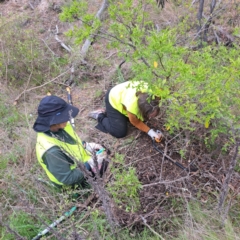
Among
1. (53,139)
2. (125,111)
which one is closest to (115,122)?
(125,111)

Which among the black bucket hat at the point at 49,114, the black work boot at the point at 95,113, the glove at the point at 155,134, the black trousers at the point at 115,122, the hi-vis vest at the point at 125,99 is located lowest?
the black work boot at the point at 95,113

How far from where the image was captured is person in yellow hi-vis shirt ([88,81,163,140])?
3.12m

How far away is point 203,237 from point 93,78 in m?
3.90

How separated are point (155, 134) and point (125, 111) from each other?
60 cm

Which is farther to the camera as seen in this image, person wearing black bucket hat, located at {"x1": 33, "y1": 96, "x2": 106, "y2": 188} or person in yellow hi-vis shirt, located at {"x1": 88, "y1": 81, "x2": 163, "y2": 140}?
person in yellow hi-vis shirt, located at {"x1": 88, "y1": 81, "x2": 163, "y2": 140}

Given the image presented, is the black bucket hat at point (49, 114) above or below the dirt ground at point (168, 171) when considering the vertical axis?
above

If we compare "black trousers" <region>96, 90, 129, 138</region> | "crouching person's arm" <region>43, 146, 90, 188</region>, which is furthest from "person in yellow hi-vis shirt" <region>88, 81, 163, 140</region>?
"crouching person's arm" <region>43, 146, 90, 188</region>

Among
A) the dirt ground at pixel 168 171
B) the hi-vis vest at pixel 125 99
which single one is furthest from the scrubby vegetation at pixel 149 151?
the hi-vis vest at pixel 125 99

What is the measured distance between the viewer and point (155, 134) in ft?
11.0

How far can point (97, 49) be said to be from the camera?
20.4 ft

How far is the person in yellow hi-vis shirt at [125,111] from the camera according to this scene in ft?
10.2

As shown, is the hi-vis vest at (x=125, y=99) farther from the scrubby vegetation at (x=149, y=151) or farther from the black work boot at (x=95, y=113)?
the black work boot at (x=95, y=113)

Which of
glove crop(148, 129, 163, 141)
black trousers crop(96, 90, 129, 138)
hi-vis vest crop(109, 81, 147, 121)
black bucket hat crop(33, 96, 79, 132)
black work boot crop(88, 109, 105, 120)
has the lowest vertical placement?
black work boot crop(88, 109, 105, 120)

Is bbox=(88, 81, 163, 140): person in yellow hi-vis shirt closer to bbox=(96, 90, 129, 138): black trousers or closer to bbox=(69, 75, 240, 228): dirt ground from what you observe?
bbox=(96, 90, 129, 138): black trousers
